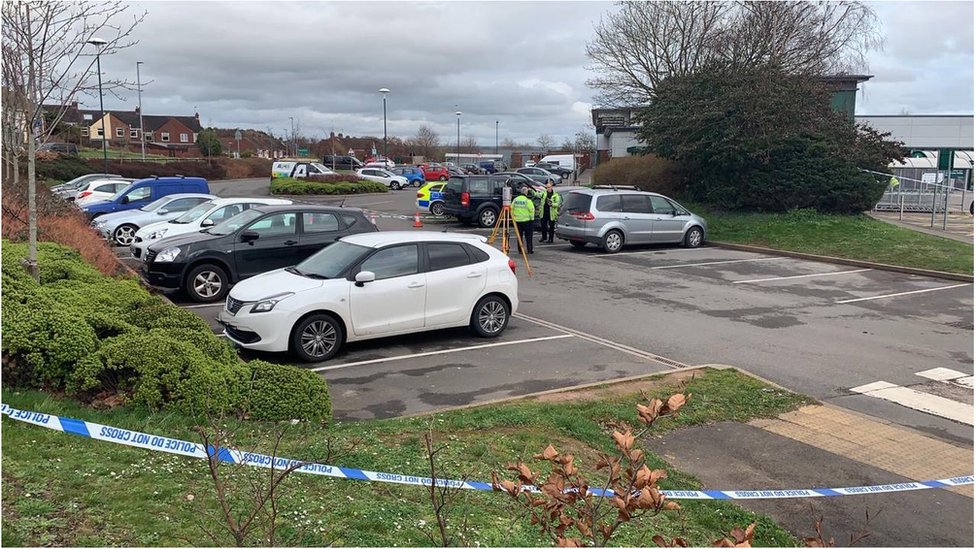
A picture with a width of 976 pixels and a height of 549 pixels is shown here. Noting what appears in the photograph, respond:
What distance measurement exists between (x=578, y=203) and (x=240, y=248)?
10.5 meters

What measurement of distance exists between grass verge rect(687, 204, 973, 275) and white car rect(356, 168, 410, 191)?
27610 millimetres

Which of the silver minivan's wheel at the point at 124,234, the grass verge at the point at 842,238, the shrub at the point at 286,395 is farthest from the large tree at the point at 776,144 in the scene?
the shrub at the point at 286,395

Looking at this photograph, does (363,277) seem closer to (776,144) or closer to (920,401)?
(920,401)

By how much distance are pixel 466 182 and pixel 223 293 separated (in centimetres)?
1402

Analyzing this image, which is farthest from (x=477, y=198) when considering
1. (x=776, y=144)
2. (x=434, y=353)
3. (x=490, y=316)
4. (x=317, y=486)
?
(x=317, y=486)

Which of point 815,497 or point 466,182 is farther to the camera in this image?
point 466,182

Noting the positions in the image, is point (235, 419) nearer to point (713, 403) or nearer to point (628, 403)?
point (628, 403)

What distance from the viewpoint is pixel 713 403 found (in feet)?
23.9

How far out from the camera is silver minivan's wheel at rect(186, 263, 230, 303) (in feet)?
39.4

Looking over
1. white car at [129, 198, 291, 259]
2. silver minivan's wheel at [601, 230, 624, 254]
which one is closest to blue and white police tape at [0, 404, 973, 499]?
white car at [129, 198, 291, 259]

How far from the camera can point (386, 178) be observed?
5019 cm

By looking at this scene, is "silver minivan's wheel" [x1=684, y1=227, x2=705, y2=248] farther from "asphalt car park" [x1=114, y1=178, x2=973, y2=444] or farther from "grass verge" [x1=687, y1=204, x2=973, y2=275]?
"asphalt car park" [x1=114, y1=178, x2=973, y2=444]

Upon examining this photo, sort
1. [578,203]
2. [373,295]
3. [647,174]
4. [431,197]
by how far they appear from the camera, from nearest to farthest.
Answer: [373,295]
[578,203]
[647,174]
[431,197]

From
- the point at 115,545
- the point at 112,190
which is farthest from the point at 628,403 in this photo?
the point at 112,190
